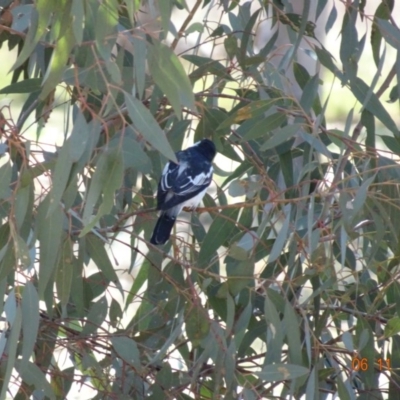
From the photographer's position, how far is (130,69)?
213 cm

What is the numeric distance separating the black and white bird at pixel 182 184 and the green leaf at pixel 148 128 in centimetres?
87

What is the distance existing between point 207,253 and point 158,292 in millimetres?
274

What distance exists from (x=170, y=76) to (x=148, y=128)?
11 cm

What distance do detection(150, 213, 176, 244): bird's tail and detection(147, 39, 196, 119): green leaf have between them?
0.88 m

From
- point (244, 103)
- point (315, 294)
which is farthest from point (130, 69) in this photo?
point (315, 294)

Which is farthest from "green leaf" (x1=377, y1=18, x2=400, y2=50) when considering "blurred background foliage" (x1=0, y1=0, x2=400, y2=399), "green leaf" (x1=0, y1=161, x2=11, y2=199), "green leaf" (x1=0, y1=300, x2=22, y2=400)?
"green leaf" (x1=0, y1=300, x2=22, y2=400)

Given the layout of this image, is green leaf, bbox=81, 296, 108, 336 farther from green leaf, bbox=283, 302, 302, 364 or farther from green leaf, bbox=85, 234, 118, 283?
green leaf, bbox=283, 302, 302, 364

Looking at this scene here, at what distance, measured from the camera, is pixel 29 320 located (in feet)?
5.34

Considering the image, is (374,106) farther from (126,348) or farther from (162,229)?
(126,348)

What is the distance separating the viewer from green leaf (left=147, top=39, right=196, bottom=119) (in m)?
1.52

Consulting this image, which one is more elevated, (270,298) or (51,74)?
(51,74)

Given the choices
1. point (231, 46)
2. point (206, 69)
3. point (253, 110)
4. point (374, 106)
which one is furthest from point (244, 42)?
point (374, 106)

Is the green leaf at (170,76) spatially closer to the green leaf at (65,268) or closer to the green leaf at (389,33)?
the green leaf at (65,268)

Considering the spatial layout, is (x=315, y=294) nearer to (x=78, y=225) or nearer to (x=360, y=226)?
(x=360, y=226)
